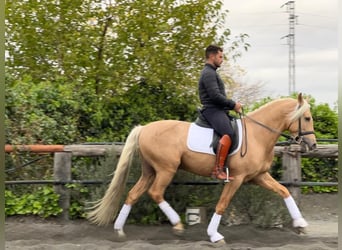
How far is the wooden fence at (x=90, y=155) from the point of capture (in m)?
8.85

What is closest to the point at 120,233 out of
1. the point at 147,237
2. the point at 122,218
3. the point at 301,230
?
the point at 122,218

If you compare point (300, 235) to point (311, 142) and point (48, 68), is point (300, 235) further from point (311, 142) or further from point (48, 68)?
point (48, 68)

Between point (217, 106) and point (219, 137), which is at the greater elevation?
point (217, 106)

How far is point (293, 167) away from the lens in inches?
348

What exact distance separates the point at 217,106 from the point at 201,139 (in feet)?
1.58

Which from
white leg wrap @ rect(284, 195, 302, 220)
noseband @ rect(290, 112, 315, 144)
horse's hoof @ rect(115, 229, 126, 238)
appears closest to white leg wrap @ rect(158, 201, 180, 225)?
horse's hoof @ rect(115, 229, 126, 238)

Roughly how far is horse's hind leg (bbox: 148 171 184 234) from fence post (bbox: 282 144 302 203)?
74.7 inches

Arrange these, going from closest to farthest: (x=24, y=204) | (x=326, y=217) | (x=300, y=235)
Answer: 1. (x=300, y=235)
2. (x=24, y=204)
3. (x=326, y=217)

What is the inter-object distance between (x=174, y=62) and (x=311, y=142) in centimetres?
405

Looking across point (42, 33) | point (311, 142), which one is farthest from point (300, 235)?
point (42, 33)

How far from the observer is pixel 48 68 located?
38.4 feet

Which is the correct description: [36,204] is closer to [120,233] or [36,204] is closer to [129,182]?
[129,182]

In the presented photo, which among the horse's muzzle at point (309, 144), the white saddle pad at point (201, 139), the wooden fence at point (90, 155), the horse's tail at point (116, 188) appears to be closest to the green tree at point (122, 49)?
the wooden fence at point (90, 155)

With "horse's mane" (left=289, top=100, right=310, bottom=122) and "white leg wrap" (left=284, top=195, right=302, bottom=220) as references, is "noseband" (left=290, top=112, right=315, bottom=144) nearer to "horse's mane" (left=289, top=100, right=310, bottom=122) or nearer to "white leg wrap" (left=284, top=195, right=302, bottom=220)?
"horse's mane" (left=289, top=100, right=310, bottom=122)
